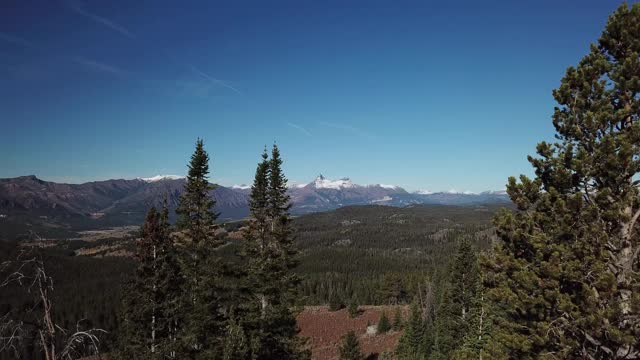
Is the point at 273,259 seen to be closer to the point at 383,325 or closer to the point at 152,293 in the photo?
the point at 152,293

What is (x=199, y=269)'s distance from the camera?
27.0 metres

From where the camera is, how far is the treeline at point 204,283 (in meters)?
21.8

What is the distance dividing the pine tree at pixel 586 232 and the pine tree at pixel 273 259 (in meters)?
14.9

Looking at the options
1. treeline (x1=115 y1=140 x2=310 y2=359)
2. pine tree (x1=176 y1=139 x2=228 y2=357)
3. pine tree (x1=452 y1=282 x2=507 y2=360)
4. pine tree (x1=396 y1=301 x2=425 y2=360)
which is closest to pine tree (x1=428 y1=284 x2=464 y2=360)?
pine tree (x1=396 y1=301 x2=425 y2=360)

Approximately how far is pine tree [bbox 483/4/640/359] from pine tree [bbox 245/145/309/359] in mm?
14922

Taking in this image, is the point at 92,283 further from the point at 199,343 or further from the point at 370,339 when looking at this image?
the point at 199,343

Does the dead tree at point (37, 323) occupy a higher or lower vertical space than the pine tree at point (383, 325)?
higher

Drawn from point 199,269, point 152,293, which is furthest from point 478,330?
point 152,293

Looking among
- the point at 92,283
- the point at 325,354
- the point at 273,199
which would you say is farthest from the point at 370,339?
the point at 92,283

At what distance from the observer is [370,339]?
2822 inches

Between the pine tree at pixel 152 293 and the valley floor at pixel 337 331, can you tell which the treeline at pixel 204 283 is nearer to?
the pine tree at pixel 152 293

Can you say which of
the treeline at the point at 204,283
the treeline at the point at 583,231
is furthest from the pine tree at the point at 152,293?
the treeline at the point at 583,231

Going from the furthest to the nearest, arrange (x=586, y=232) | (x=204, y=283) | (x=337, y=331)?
(x=337, y=331) → (x=204, y=283) → (x=586, y=232)

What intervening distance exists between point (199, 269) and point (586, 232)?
2201 centimetres
